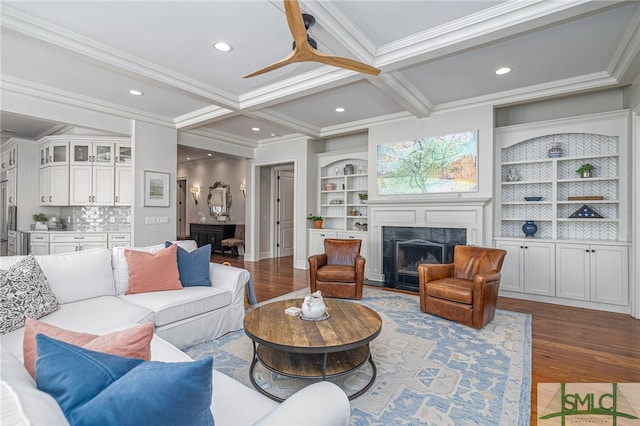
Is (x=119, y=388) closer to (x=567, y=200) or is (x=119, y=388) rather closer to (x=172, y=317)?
(x=172, y=317)

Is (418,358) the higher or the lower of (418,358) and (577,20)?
the lower

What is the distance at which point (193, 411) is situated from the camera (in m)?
0.78

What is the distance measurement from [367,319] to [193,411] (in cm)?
181

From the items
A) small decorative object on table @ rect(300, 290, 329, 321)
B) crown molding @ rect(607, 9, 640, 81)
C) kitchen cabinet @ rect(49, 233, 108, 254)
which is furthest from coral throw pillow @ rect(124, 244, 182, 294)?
crown molding @ rect(607, 9, 640, 81)

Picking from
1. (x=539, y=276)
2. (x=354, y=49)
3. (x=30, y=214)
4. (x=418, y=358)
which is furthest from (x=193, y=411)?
(x=30, y=214)

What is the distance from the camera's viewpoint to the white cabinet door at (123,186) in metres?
5.53

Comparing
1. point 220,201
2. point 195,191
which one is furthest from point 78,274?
point 195,191

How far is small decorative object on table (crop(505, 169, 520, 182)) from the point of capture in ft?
15.4

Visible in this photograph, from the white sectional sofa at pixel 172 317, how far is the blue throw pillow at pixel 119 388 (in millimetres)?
69

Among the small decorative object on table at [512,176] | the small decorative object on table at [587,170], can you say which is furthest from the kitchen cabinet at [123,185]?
the small decorative object on table at [587,170]

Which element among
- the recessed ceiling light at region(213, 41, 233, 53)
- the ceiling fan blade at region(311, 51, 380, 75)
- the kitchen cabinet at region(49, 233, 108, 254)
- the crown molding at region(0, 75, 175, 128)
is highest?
the recessed ceiling light at region(213, 41, 233, 53)

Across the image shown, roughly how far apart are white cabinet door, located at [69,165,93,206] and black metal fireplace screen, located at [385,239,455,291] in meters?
5.25

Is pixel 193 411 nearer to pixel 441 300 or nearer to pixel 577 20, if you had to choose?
pixel 441 300

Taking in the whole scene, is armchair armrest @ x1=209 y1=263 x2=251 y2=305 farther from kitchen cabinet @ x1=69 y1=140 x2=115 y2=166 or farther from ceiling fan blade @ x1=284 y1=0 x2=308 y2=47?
kitchen cabinet @ x1=69 y1=140 x2=115 y2=166
